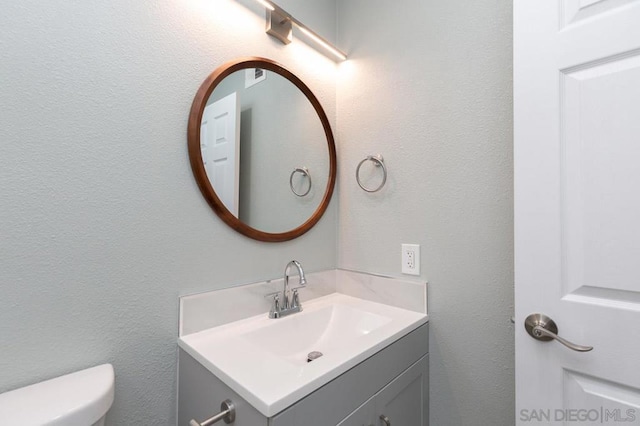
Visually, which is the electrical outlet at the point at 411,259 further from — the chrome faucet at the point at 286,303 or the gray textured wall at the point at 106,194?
the gray textured wall at the point at 106,194

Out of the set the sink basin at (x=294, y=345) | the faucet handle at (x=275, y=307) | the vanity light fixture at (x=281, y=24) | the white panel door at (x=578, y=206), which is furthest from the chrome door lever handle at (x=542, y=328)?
the vanity light fixture at (x=281, y=24)

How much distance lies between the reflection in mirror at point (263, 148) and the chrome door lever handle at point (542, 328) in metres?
0.86

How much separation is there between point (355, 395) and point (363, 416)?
3.0 inches

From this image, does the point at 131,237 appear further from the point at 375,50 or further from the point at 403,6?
the point at 403,6

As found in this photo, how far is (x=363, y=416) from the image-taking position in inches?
32.7

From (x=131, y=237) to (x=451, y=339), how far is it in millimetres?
1134

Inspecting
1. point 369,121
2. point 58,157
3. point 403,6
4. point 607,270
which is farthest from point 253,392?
point 403,6

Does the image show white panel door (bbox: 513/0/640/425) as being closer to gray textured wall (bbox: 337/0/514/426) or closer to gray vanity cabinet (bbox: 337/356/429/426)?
gray textured wall (bbox: 337/0/514/426)

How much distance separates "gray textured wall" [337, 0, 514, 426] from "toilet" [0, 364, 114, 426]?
3.25 feet

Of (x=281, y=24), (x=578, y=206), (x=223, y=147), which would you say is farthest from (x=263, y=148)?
(x=578, y=206)

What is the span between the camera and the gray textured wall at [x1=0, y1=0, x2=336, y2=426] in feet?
2.30

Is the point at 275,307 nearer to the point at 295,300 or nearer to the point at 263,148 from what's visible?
the point at 295,300

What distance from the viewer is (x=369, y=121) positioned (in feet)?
4.43

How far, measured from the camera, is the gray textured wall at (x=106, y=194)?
0.70 meters
